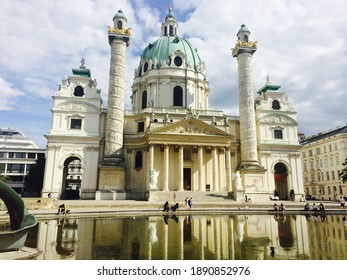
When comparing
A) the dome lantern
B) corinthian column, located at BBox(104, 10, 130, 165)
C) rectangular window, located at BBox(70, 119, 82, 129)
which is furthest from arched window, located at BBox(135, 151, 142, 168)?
the dome lantern

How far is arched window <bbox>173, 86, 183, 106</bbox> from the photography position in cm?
4928

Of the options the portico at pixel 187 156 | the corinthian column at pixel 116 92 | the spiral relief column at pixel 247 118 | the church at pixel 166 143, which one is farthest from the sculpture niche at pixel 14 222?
the spiral relief column at pixel 247 118

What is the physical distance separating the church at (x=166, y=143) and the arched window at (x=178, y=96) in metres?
0.61

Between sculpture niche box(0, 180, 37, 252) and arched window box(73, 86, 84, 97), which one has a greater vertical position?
arched window box(73, 86, 84, 97)

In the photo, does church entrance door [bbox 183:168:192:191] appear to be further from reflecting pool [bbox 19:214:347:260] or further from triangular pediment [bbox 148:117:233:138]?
reflecting pool [bbox 19:214:347:260]

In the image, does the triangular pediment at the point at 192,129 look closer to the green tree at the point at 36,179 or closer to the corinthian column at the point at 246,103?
the corinthian column at the point at 246,103

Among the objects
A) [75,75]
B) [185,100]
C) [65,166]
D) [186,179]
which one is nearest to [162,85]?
[185,100]

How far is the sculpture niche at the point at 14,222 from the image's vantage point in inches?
307

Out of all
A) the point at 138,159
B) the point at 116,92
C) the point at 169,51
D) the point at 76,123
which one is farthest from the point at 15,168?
the point at 169,51

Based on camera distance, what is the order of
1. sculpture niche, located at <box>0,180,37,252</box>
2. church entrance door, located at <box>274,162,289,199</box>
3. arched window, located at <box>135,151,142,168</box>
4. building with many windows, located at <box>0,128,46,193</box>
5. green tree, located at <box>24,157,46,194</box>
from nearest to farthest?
1. sculpture niche, located at <box>0,180,37,252</box>
2. arched window, located at <box>135,151,142,168</box>
3. church entrance door, located at <box>274,162,289,199</box>
4. green tree, located at <box>24,157,46,194</box>
5. building with many windows, located at <box>0,128,46,193</box>

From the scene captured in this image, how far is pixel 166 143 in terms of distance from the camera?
38.6 meters

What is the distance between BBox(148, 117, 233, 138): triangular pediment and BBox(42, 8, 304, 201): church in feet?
0.45

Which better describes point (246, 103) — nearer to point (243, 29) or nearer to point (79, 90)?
point (243, 29)

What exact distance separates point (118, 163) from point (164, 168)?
19.9ft
